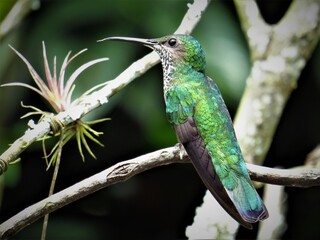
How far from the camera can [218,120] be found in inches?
82.7

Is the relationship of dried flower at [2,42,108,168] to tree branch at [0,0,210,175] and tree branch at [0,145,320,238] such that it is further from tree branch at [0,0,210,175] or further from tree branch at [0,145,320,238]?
tree branch at [0,145,320,238]

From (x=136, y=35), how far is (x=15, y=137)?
554mm

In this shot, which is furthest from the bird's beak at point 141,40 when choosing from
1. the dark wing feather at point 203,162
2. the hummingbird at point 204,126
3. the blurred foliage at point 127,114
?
the dark wing feather at point 203,162

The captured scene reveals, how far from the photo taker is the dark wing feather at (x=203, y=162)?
2000mm

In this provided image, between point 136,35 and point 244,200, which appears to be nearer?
point 244,200

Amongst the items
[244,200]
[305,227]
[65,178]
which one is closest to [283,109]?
[305,227]

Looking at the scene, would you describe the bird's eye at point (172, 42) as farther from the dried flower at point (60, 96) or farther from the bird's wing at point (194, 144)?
the dried flower at point (60, 96)

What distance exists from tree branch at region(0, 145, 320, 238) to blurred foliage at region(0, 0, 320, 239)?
0.16m

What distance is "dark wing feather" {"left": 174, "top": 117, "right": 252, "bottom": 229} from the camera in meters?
2.00

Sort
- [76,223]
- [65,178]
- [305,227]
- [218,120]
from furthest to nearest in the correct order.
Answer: [305,227], [76,223], [65,178], [218,120]

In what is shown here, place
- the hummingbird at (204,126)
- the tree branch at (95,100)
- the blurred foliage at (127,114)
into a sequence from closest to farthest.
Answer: the hummingbird at (204,126) < the tree branch at (95,100) < the blurred foliage at (127,114)

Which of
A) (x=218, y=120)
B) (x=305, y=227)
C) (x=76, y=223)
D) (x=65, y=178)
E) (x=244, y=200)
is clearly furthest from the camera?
(x=305, y=227)

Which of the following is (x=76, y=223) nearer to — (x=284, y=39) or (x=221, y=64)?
(x=221, y=64)

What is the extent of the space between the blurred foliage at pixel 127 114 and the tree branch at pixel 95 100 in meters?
0.05
